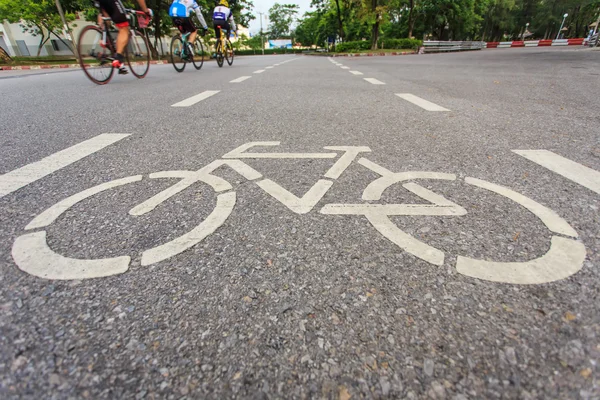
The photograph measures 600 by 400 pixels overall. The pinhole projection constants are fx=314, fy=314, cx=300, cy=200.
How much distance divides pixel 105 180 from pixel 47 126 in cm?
190

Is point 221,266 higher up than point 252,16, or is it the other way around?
point 252,16

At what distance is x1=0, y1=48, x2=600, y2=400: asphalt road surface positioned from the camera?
2.68 feet

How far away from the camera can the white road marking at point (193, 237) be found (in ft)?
4.04

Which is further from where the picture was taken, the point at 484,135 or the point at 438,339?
the point at 484,135

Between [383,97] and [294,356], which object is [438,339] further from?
[383,97]

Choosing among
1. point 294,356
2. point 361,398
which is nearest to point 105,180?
point 294,356

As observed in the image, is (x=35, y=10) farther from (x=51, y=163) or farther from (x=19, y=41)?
(x=51, y=163)

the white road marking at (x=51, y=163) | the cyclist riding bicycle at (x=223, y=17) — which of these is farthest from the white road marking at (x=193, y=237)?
the cyclist riding bicycle at (x=223, y=17)

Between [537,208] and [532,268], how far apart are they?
552 mm

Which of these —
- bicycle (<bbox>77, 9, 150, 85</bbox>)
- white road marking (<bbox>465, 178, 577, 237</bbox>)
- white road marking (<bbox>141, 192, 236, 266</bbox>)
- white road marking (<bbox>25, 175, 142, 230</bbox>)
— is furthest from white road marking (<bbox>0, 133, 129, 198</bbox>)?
bicycle (<bbox>77, 9, 150, 85</bbox>)

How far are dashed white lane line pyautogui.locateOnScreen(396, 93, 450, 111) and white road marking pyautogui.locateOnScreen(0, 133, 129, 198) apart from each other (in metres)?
3.42

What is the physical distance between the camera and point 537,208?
153cm

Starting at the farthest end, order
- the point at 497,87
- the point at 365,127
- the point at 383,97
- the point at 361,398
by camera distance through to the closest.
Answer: the point at 497,87, the point at 383,97, the point at 365,127, the point at 361,398

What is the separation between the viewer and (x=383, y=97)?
15.3 feet
